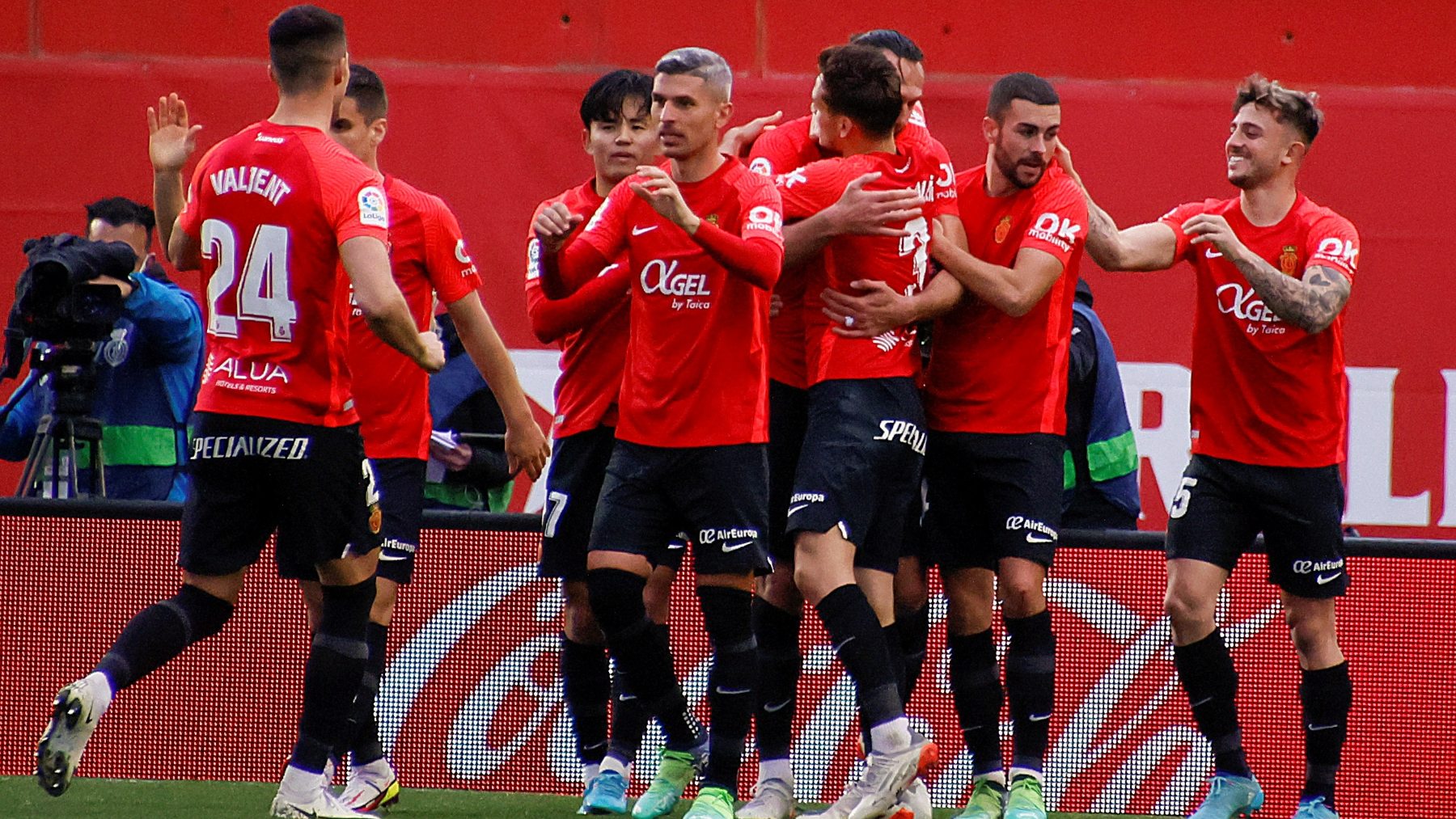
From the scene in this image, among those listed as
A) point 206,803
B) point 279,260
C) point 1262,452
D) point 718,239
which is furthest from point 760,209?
point 206,803

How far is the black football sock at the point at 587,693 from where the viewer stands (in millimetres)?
5379

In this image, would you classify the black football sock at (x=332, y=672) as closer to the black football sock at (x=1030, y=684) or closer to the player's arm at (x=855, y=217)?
the player's arm at (x=855, y=217)

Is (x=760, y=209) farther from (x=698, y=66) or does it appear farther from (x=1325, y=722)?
(x=1325, y=722)

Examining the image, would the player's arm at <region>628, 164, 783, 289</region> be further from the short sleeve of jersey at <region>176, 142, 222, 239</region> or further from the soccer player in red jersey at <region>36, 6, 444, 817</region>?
the short sleeve of jersey at <region>176, 142, 222, 239</region>

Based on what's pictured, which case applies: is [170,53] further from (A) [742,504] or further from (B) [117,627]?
(A) [742,504]

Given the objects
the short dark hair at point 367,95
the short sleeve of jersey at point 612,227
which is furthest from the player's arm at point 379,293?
the short dark hair at point 367,95

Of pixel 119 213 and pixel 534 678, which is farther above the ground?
pixel 119 213

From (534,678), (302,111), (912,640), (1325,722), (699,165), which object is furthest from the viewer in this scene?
(534,678)

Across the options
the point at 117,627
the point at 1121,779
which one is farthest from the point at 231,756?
the point at 1121,779

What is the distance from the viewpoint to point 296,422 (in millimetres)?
4352

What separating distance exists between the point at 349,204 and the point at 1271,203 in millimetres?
2693

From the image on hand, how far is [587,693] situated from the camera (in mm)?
5387

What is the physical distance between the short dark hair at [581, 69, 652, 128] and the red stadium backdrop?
1.47 meters

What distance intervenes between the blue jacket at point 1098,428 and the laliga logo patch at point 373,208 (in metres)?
2.91
